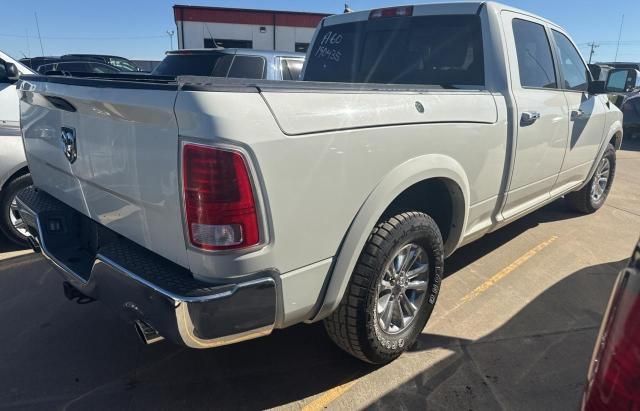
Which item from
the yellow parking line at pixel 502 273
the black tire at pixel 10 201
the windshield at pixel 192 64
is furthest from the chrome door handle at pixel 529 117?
the windshield at pixel 192 64

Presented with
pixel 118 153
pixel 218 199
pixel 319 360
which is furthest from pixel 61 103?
pixel 319 360

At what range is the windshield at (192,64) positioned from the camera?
6.31m

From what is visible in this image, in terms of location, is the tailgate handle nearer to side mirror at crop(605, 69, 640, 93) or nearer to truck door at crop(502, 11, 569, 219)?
truck door at crop(502, 11, 569, 219)

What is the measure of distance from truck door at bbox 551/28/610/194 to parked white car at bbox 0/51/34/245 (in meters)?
4.61

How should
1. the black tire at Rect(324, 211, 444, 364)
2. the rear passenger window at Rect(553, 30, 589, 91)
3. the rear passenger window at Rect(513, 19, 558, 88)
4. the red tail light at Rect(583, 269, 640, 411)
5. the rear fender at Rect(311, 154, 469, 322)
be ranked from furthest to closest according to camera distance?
the rear passenger window at Rect(553, 30, 589, 91)
the rear passenger window at Rect(513, 19, 558, 88)
the black tire at Rect(324, 211, 444, 364)
the rear fender at Rect(311, 154, 469, 322)
the red tail light at Rect(583, 269, 640, 411)

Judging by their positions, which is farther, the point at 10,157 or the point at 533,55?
the point at 10,157

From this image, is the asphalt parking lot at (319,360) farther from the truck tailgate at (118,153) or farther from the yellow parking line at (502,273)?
the truck tailgate at (118,153)

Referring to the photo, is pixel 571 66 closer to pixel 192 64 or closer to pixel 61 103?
pixel 61 103

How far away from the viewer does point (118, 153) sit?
1985 mm

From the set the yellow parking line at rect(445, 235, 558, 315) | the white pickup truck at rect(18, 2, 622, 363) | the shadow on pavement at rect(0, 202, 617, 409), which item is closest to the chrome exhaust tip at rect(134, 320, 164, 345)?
the white pickup truck at rect(18, 2, 622, 363)

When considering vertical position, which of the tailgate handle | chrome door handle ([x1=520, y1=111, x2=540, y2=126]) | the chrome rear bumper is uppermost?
the tailgate handle

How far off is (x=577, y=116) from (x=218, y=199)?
3.57 metres

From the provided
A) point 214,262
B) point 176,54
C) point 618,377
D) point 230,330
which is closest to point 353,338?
point 230,330

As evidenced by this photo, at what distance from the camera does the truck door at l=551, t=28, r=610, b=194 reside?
4.04 meters
